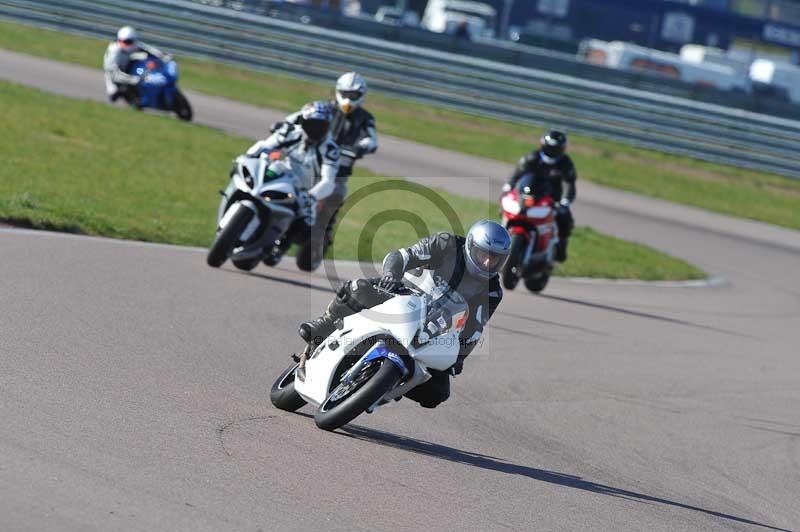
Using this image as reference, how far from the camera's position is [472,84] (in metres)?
27.0

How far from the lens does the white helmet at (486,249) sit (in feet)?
22.7

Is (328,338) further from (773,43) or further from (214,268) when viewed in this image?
(773,43)

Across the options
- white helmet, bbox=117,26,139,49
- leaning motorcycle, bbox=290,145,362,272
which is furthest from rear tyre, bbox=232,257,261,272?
white helmet, bbox=117,26,139,49

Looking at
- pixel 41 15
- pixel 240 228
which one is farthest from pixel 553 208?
pixel 41 15

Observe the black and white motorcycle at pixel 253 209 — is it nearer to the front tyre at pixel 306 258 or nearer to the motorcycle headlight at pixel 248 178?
the motorcycle headlight at pixel 248 178

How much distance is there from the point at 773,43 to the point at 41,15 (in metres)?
41.7

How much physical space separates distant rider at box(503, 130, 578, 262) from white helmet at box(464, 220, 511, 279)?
757 cm

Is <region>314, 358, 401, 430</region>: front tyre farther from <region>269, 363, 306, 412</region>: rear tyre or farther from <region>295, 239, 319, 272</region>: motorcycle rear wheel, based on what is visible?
<region>295, 239, 319, 272</region>: motorcycle rear wheel

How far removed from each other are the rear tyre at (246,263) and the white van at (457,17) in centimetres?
3618

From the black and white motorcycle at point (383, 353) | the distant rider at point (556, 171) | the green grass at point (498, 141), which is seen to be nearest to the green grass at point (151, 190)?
the distant rider at point (556, 171)

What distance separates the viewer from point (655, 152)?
89.7ft

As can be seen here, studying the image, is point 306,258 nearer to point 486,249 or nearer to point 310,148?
point 310,148

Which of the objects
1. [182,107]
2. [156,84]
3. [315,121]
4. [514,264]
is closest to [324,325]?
[315,121]

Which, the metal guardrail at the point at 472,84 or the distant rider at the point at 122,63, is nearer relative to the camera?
the distant rider at the point at 122,63
